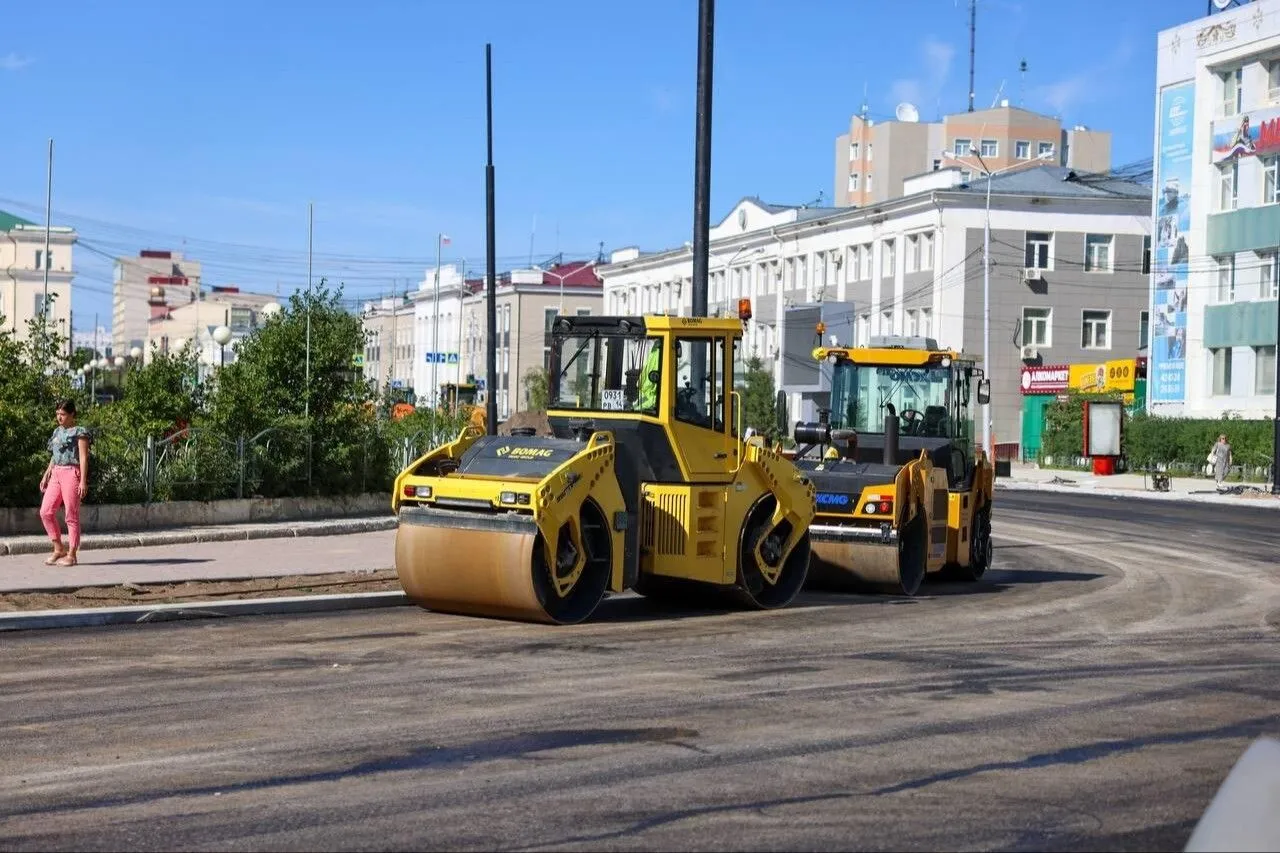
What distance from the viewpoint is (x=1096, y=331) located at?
239ft

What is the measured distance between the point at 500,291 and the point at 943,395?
313 ft

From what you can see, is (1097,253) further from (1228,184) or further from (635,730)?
(635,730)

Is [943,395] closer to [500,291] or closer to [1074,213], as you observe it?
[1074,213]

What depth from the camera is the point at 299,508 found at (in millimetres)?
23203

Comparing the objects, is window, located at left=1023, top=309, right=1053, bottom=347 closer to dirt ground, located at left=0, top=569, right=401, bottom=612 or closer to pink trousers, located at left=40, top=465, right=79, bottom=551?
dirt ground, located at left=0, top=569, right=401, bottom=612

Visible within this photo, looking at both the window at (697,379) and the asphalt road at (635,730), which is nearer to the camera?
the asphalt road at (635,730)

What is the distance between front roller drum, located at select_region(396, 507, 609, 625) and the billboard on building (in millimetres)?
49709

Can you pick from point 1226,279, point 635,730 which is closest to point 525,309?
point 1226,279

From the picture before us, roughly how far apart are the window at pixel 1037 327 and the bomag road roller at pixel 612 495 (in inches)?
2268

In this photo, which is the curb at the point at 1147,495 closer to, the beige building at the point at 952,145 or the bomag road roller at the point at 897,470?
the bomag road roller at the point at 897,470

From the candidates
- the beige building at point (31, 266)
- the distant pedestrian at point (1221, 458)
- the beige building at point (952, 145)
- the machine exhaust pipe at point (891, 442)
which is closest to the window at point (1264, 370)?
the distant pedestrian at point (1221, 458)

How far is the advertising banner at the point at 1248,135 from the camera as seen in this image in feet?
181

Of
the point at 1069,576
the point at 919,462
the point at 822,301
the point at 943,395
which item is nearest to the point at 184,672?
the point at 919,462

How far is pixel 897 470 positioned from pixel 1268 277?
43.2 m
